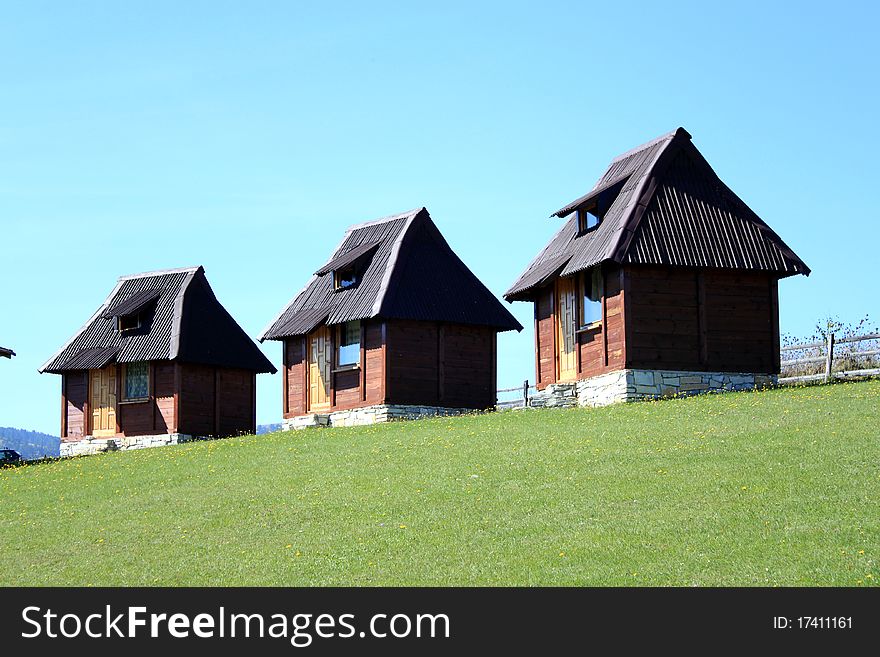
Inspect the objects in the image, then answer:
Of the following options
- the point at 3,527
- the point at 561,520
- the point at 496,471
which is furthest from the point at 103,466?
the point at 561,520

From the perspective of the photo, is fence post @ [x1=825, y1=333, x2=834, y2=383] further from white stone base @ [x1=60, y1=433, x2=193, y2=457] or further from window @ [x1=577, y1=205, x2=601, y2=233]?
white stone base @ [x1=60, y1=433, x2=193, y2=457]

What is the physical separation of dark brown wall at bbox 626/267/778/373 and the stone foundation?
199 mm

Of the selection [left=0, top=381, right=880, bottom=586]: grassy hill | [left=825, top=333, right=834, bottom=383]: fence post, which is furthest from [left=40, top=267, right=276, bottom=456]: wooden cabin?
[left=825, top=333, right=834, bottom=383]: fence post

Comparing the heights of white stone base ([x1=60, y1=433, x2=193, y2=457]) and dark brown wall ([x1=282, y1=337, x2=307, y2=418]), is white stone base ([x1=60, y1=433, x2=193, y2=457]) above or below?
below

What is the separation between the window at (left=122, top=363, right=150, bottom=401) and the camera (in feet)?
148

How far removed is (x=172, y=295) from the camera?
4631 centimetres

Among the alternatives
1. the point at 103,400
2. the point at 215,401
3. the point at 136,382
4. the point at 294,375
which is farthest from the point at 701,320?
the point at 103,400

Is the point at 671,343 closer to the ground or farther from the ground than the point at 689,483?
farther from the ground

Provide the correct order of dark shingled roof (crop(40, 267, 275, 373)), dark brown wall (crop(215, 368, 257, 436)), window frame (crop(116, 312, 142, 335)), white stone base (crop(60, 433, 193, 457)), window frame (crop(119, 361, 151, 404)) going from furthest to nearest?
dark brown wall (crop(215, 368, 257, 436)), window frame (crop(116, 312, 142, 335)), window frame (crop(119, 361, 151, 404)), dark shingled roof (crop(40, 267, 275, 373)), white stone base (crop(60, 433, 193, 457))

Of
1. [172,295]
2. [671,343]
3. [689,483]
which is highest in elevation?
[172,295]
